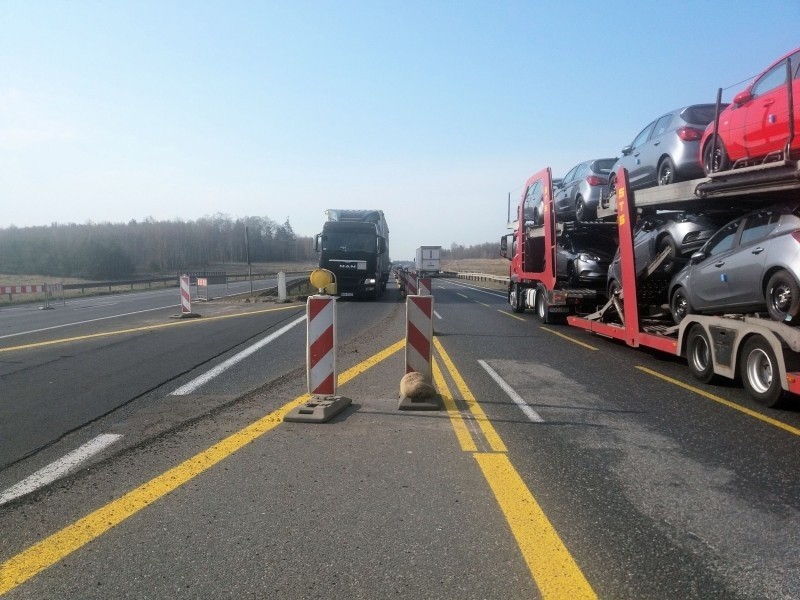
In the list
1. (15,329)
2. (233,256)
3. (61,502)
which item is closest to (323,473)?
(61,502)

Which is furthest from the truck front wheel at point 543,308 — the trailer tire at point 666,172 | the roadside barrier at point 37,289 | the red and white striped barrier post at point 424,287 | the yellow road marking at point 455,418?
the roadside barrier at point 37,289

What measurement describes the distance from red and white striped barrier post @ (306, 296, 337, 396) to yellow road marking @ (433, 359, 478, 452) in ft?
4.63

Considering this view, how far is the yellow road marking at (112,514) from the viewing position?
132 inches

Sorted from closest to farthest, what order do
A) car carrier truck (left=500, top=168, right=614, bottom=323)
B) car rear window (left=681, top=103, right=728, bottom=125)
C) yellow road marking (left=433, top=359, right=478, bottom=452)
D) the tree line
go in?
yellow road marking (left=433, top=359, right=478, bottom=452)
car rear window (left=681, top=103, right=728, bottom=125)
car carrier truck (left=500, top=168, right=614, bottom=323)
the tree line

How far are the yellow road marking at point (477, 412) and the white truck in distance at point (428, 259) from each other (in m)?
47.8

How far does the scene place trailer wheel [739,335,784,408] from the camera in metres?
6.76

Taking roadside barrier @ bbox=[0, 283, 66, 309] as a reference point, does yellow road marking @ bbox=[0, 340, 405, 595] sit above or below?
below

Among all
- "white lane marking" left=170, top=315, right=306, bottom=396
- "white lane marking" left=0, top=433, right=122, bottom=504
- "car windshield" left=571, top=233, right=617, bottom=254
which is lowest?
"white lane marking" left=170, top=315, right=306, bottom=396

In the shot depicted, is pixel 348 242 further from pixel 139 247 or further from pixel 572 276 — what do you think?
pixel 139 247

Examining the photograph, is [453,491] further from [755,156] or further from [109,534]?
[755,156]

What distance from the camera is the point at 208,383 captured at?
28.4ft

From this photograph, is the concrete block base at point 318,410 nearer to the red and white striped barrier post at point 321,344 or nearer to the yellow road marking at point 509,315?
the red and white striped barrier post at point 321,344

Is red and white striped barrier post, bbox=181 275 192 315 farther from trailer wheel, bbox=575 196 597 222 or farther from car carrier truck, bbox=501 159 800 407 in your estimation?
trailer wheel, bbox=575 196 597 222

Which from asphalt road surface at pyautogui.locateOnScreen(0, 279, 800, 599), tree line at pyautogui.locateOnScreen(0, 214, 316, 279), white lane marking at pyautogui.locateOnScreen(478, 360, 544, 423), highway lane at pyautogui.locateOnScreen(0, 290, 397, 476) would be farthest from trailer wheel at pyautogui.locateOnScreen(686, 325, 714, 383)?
tree line at pyautogui.locateOnScreen(0, 214, 316, 279)
